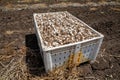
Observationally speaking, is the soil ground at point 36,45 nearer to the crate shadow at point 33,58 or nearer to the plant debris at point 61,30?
the crate shadow at point 33,58

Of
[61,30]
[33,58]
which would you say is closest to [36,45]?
[33,58]

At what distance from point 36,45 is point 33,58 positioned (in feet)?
1.83

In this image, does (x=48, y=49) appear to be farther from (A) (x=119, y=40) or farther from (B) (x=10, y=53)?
(A) (x=119, y=40)

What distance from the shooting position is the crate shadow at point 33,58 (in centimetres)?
267

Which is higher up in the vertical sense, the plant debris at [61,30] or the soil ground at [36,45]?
the plant debris at [61,30]

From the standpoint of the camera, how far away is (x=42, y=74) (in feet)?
8.46

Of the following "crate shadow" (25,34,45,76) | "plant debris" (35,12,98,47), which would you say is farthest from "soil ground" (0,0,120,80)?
"plant debris" (35,12,98,47)

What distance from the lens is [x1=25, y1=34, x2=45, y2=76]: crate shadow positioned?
267cm

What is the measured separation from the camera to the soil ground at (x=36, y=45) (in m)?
2.65

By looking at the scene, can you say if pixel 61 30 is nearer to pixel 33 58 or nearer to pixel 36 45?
pixel 33 58

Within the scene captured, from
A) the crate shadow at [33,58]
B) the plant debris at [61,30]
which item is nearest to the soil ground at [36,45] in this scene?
the crate shadow at [33,58]

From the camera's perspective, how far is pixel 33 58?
3.00m

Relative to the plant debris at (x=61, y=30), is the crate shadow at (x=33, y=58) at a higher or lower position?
lower

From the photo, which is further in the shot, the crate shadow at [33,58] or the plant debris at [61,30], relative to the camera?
the crate shadow at [33,58]
